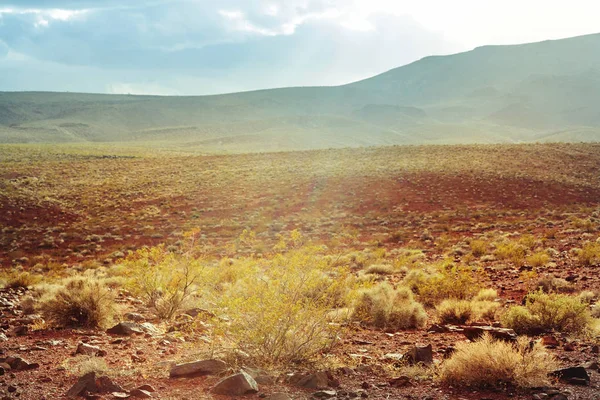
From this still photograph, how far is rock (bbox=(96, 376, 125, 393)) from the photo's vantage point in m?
6.10

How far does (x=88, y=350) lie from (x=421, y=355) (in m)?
5.11

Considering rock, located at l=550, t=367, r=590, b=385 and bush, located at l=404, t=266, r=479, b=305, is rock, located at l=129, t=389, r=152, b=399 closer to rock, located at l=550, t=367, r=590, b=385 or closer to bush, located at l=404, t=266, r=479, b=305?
rock, located at l=550, t=367, r=590, b=385

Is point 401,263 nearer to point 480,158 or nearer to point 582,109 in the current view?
point 480,158

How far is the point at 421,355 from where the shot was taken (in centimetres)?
712

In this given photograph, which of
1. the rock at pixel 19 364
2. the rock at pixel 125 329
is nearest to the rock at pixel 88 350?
the rock at pixel 19 364

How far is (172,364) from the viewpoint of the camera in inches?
282

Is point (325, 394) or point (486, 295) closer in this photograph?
point (325, 394)

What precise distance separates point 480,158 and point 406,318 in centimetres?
5063

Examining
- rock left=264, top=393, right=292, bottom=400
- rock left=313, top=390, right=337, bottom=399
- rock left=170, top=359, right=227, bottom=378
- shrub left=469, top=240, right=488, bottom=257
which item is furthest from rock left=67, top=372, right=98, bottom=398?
shrub left=469, top=240, right=488, bottom=257

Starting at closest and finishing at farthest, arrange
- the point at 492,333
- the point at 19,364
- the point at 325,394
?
the point at 325,394 → the point at 19,364 → the point at 492,333

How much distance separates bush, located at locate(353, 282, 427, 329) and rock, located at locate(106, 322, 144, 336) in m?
4.15

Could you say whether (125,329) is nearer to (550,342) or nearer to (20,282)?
(20,282)

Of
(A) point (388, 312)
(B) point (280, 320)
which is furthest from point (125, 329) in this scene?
(A) point (388, 312)

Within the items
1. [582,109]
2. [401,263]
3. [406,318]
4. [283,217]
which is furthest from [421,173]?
[582,109]
